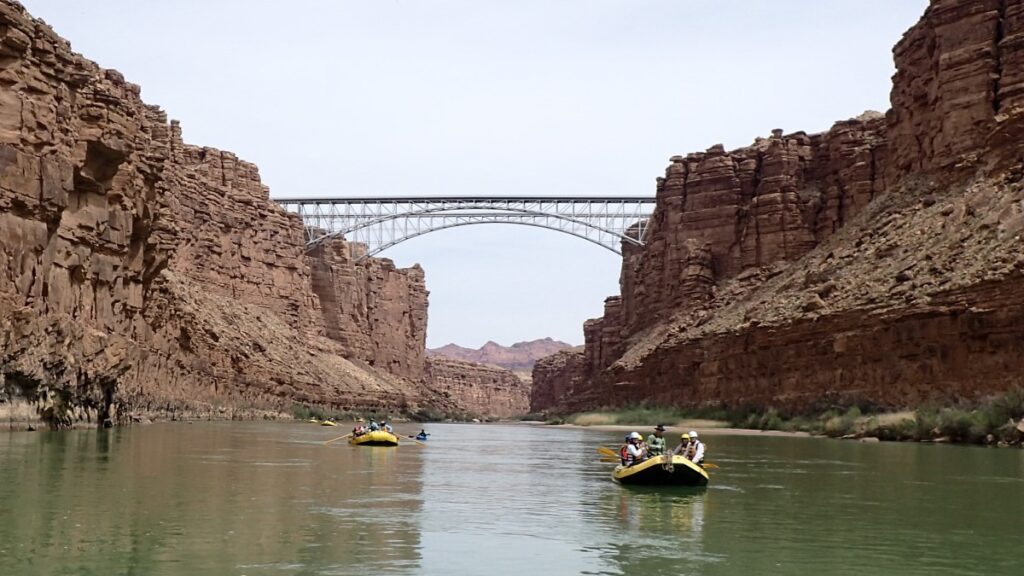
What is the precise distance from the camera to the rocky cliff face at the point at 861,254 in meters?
43.7

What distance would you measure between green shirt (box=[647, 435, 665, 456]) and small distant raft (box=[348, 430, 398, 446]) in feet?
60.1

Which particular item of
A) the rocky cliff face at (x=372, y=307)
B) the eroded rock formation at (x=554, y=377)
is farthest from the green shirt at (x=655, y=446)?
the eroded rock formation at (x=554, y=377)

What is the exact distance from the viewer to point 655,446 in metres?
24.2

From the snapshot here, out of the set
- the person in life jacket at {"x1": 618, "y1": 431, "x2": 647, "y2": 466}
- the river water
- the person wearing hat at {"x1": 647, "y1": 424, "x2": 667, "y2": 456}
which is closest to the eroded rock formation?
the river water

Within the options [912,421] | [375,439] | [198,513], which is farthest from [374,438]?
[198,513]

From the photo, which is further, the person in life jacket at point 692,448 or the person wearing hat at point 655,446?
the person wearing hat at point 655,446

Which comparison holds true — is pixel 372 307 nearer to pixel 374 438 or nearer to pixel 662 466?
pixel 374 438

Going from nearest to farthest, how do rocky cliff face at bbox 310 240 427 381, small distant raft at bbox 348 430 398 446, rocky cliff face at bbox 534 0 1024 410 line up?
1. small distant raft at bbox 348 430 398 446
2. rocky cliff face at bbox 534 0 1024 410
3. rocky cliff face at bbox 310 240 427 381

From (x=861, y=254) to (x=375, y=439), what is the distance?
27997mm

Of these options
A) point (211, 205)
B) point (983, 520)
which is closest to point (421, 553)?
point (983, 520)

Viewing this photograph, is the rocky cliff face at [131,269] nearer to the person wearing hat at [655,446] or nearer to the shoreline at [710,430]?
the person wearing hat at [655,446]

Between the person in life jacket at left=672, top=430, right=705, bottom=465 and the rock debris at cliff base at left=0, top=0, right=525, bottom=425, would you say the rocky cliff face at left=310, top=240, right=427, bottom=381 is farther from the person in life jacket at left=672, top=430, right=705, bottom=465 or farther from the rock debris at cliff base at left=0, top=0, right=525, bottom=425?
the person in life jacket at left=672, top=430, right=705, bottom=465

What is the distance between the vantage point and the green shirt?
24.0 meters

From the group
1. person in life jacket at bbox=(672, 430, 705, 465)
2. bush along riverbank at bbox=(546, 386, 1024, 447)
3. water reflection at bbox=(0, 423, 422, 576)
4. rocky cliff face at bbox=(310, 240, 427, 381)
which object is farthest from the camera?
rocky cliff face at bbox=(310, 240, 427, 381)
